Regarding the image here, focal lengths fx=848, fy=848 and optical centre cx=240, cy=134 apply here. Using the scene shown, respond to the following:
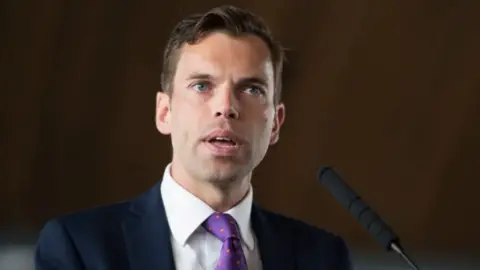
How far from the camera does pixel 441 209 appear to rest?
80.9 inches

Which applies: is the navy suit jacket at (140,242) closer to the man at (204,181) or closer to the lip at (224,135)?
the man at (204,181)

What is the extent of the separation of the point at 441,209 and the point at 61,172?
2.99 ft

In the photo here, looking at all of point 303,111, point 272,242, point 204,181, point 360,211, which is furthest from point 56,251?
point 303,111

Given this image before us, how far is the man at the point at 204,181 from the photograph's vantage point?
131cm

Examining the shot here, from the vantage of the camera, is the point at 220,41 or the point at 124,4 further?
the point at 124,4

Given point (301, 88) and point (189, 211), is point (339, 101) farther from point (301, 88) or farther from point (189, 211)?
point (189, 211)

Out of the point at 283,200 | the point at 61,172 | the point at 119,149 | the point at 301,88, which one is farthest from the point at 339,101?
the point at 61,172

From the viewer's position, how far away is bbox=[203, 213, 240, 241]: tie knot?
1355 mm

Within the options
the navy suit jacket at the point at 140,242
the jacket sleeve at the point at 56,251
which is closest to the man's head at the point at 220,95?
the navy suit jacket at the point at 140,242

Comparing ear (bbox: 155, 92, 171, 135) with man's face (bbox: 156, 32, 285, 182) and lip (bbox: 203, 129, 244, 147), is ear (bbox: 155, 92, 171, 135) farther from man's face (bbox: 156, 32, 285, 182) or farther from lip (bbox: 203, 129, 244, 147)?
lip (bbox: 203, 129, 244, 147)

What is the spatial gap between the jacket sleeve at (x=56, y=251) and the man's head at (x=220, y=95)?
0.22 metres

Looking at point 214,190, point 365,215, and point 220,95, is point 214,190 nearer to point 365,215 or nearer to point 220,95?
point 220,95

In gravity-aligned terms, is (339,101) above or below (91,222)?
above

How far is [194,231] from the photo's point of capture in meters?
1.36
